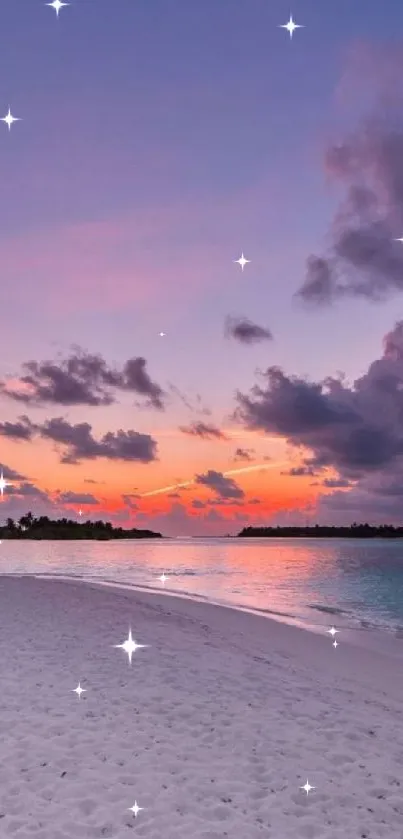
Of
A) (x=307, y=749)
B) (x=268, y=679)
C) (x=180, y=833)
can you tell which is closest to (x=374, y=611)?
(x=268, y=679)

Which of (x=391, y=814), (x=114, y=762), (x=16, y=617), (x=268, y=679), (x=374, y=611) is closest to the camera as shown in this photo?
(x=391, y=814)

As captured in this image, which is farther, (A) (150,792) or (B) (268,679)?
(B) (268,679)

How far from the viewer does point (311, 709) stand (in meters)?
14.1

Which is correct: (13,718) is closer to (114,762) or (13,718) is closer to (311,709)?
(114,762)

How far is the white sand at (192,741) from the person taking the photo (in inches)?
346

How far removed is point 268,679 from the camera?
16656 millimetres

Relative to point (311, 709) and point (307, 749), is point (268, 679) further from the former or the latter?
point (307, 749)

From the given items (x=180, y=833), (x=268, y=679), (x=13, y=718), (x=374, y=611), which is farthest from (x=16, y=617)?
(x=374, y=611)

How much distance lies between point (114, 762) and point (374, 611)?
131ft

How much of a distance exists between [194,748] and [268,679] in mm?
5910

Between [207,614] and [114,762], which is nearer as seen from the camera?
[114,762]

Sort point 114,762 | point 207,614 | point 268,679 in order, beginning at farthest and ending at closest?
point 207,614 → point 268,679 → point 114,762

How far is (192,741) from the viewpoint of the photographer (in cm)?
1143

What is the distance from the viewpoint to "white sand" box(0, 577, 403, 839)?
8789 millimetres
